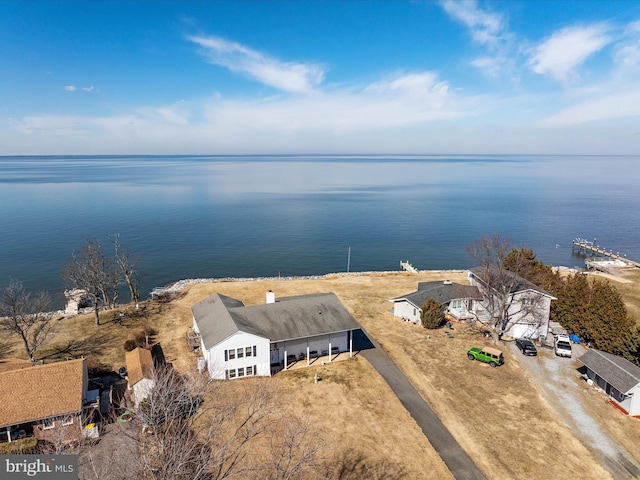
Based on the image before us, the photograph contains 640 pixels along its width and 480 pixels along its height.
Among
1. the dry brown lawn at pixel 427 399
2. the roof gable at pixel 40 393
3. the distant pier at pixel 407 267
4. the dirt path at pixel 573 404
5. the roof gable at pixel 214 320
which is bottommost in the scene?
the distant pier at pixel 407 267

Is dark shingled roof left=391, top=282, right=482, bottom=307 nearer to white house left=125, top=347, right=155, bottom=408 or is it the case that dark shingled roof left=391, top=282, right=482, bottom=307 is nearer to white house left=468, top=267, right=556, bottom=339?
white house left=468, top=267, right=556, bottom=339

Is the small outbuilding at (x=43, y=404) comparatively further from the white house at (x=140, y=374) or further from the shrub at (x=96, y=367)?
the shrub at (x=96, y=367)

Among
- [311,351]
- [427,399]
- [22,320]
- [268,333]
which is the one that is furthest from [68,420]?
[427,399]

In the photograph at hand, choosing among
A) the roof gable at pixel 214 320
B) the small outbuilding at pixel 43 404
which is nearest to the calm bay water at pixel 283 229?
the roof gable at pixel 214 320

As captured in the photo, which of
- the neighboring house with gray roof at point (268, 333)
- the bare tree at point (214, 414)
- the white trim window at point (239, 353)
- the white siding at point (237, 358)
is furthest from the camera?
the neighboring house with gray roof at point (268, 333)

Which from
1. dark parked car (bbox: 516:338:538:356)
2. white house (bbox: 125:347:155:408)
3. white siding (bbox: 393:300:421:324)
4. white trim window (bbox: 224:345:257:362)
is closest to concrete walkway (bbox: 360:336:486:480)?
white siding (bbox: 393:300:421:324)

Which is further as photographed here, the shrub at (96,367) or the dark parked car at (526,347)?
the dark parked car at (526,347)

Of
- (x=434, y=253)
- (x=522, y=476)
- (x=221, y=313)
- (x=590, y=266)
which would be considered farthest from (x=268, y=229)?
(x=522, y=476)
